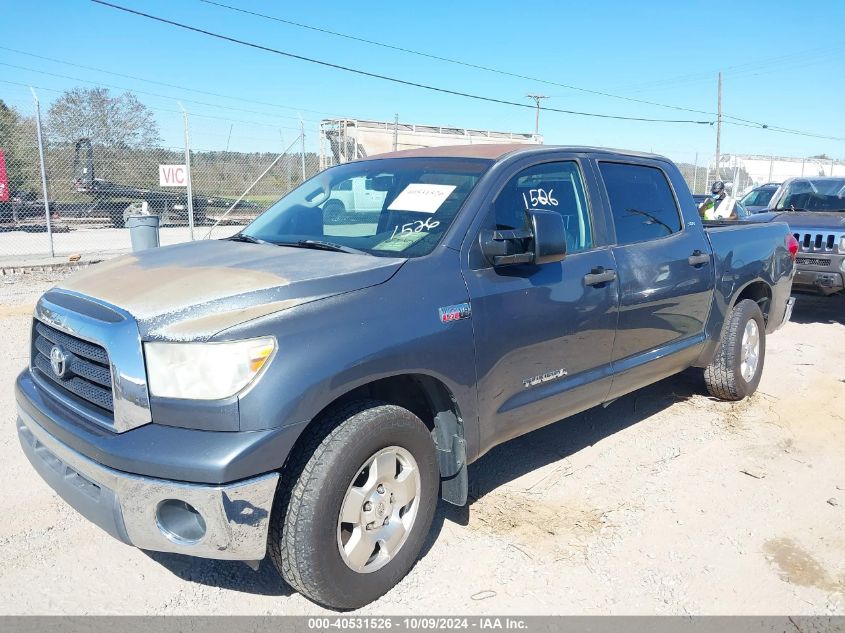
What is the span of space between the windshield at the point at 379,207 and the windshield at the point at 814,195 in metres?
7.99

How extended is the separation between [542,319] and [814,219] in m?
7.03

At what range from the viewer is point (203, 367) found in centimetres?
235

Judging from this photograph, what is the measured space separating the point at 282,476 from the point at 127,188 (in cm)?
1725

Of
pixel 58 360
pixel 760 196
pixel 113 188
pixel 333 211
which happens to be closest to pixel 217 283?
pixel 58 360

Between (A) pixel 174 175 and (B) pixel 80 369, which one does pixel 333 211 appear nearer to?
(B) pixel 80 369

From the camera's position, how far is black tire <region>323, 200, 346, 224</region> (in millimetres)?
3682

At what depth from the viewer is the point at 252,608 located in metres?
2.78

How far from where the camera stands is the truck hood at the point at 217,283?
2416 mm

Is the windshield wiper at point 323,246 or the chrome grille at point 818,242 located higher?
the windshield wiper at point 323,246

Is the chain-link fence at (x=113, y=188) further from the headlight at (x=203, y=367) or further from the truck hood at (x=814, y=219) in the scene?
the headlight at (x=203, y=367)

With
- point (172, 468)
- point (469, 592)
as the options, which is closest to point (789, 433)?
point (469, 592)

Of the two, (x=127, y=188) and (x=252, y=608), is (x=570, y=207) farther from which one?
(x=127, y=188)

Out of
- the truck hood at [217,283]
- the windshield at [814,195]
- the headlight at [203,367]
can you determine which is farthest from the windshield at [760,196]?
the headlight at [203,367]
